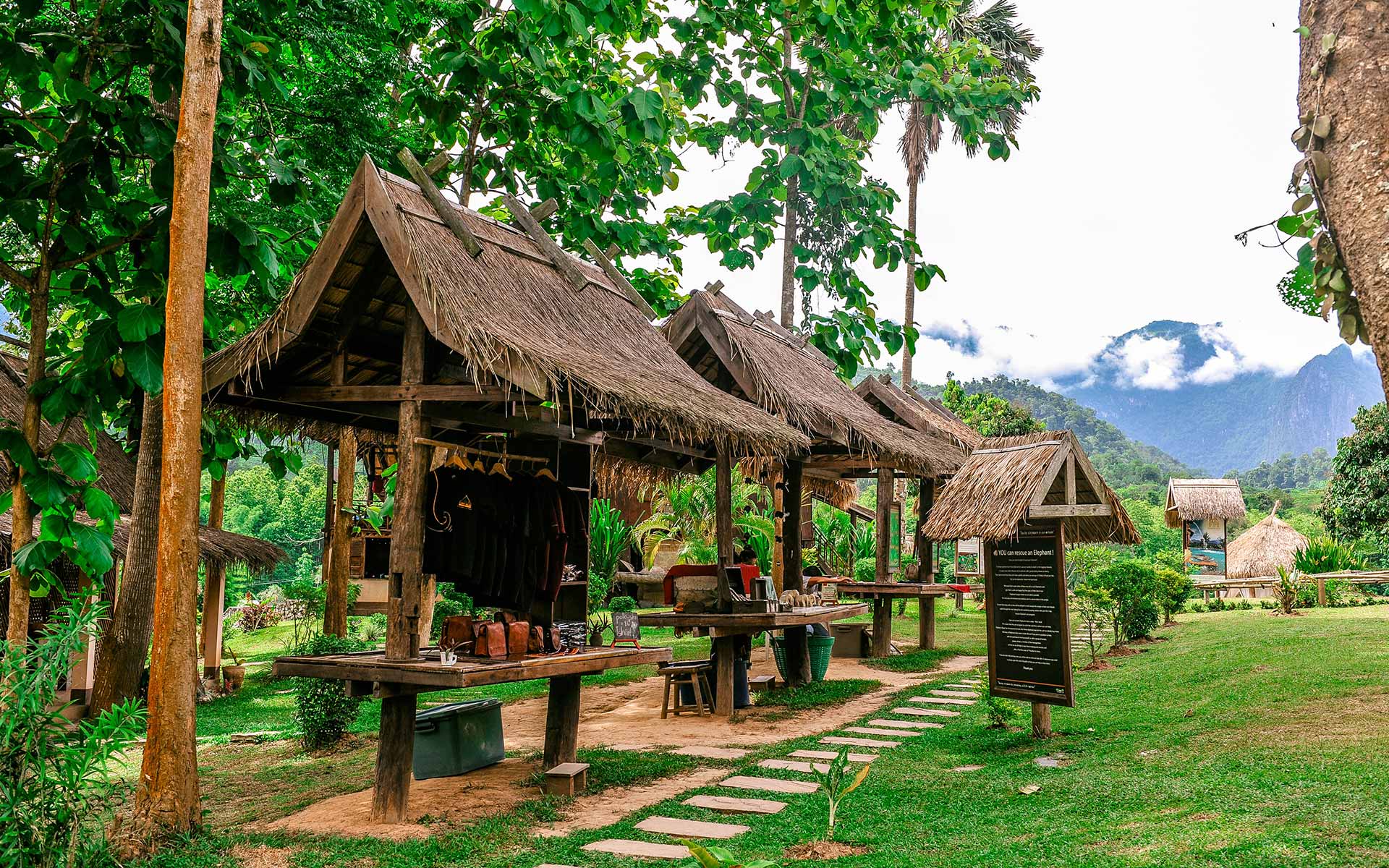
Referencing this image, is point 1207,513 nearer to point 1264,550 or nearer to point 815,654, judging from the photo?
point 1264,550

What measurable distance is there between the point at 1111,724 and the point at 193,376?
7.00 m

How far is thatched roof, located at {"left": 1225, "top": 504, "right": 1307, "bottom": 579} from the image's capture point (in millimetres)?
27359

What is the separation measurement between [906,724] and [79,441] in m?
9.96

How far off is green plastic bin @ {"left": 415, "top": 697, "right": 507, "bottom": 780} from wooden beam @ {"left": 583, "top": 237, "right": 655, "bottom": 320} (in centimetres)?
351

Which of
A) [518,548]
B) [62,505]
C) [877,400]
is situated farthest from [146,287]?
[877,400]

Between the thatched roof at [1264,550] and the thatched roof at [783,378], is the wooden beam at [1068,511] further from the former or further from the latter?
the thatched roof at [1264,550]

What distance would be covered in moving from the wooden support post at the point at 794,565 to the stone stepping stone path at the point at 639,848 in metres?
6.09

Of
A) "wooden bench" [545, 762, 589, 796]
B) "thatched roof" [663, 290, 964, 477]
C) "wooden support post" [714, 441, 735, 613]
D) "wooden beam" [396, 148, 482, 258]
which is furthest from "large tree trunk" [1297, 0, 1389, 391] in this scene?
"thatched roof" [663, 290, 964, 477]

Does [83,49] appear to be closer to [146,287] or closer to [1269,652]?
[146,287]

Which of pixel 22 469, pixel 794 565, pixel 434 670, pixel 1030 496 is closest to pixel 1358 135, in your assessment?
pixel 434 670

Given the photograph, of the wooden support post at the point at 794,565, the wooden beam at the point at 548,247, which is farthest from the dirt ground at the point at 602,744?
the wooden beam at the point at 548,247

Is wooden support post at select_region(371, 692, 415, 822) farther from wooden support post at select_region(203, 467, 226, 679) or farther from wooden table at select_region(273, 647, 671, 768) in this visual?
wooden support post at select_region(203, 467, 226, 679)

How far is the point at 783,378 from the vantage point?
10.9m

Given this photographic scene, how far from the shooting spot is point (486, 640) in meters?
6.42
